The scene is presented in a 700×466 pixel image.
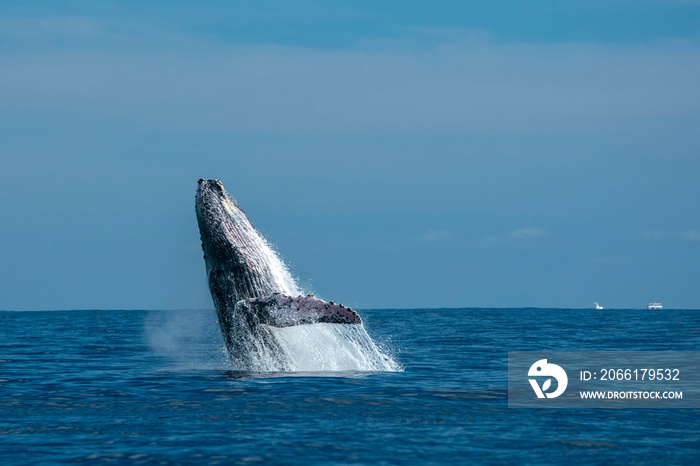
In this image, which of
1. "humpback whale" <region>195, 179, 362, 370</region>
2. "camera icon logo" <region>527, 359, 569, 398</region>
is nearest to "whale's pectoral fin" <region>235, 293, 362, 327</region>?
"humpback whale" <region>195, 179, 362, 370</region>

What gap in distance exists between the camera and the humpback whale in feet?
54.3

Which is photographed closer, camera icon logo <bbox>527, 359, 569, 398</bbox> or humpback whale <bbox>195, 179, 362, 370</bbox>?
camera icon logo <bbox>527, 359, 569, 398</bbox>

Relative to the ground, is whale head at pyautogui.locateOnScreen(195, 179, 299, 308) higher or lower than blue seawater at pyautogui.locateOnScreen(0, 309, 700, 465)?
higher

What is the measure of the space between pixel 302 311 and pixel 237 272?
2993 mm

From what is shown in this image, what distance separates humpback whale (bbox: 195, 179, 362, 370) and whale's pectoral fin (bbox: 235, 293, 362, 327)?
1.07 metres

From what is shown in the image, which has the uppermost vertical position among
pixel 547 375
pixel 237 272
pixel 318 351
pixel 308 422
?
pixel 237 272

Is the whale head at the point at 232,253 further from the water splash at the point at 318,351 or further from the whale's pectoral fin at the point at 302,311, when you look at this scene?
the whale's pectoral fin at the point at 302,311

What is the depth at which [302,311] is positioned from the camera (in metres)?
14.4

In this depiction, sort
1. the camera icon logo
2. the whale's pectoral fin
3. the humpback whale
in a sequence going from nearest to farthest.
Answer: the camera icon logo
the whale's pectoral fin
the humpback whale

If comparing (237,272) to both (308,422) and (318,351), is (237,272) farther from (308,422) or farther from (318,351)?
(308,422)

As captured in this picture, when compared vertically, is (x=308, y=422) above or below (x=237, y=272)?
below

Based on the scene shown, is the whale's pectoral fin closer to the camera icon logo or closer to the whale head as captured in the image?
the whale head

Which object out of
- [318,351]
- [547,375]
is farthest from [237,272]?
[547,375]

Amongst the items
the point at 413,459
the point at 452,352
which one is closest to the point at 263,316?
the point at 413,459
